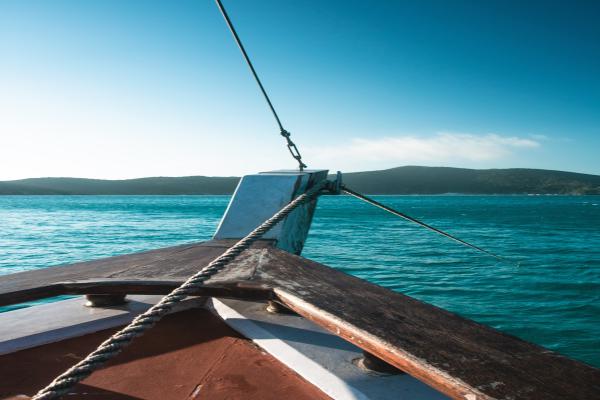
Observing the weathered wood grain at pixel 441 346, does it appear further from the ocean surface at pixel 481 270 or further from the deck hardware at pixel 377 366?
the ocean surface at pixel 481 270

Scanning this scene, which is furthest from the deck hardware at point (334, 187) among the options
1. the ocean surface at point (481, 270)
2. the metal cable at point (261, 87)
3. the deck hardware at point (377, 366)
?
the ocean surface at point (481, 270)

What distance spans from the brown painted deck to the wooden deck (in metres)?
0.34

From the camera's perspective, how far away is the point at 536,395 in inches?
35.4

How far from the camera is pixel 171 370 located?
6.02 feet

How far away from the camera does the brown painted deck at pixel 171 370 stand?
5.35ft

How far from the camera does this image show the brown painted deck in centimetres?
163

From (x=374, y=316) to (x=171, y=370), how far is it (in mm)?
1108

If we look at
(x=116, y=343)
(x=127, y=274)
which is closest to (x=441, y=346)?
(x=116, y=343)

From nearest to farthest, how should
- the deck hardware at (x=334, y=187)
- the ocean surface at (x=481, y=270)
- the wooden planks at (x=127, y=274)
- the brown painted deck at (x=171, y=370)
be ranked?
1. the brown painted deck at (x=171, y=370)
2. the wooden planks at (x=127, y=274)
3. the deck hardware at (x=334, y=187)
4. the ocean surface at (x=481, y=270)

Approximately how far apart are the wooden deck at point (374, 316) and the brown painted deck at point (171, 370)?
0.34 metres

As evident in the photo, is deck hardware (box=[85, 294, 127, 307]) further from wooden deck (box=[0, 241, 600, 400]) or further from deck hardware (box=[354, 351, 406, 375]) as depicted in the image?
deck hardware (box=[354, 351, 406, 375])

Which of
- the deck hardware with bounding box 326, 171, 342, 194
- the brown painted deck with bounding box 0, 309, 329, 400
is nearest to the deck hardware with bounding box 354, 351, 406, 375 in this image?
the brown painted deck with bounding box 0, 309, 329, 400

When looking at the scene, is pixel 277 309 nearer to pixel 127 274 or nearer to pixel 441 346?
pixel 127 274

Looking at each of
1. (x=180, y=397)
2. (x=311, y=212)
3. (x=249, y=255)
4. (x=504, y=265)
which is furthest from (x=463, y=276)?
(x=180, y=397)
